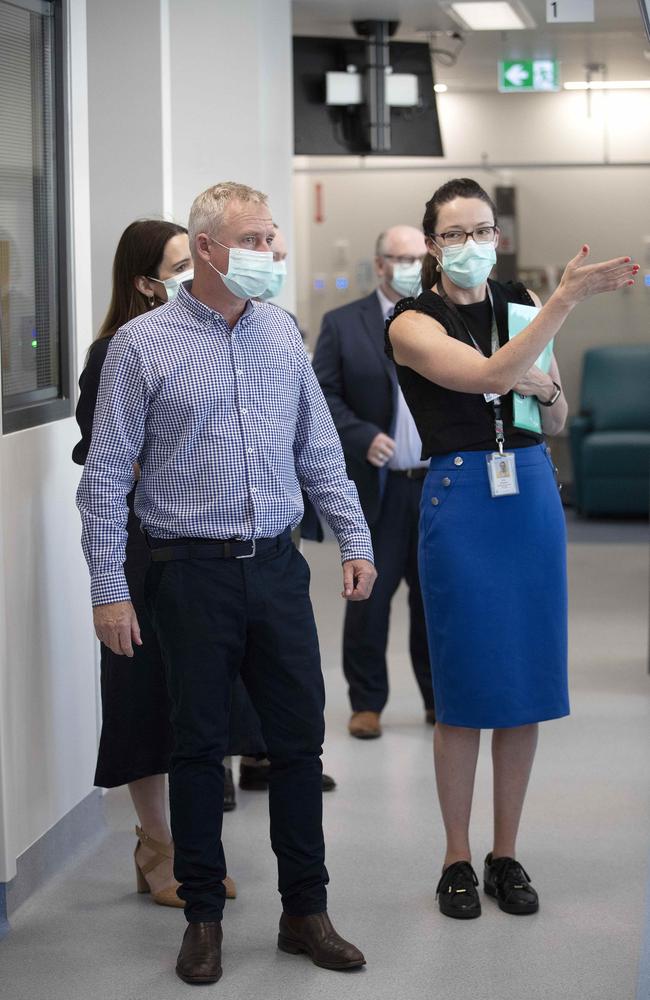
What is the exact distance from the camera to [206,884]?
2.90 metres

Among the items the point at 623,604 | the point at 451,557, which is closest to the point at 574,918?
the point at 451,557

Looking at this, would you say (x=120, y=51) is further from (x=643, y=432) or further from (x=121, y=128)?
(x=643, y=432)

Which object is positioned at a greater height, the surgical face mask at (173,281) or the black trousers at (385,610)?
the surgical face mask at (173,281)

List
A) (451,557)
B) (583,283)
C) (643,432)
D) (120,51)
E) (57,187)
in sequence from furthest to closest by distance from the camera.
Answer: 1. (643,432)
2. (120,51)
3. (57,187)
4. (451,557)
5. (583,283)

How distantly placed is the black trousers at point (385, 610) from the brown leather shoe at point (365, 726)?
28 mm

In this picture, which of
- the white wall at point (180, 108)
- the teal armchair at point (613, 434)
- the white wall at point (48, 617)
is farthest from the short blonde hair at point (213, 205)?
the teal armchair at point (613, 434)

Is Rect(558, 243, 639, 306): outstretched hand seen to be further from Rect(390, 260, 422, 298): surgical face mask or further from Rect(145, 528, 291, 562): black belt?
Rect(390, 260, 422, 298): surgical face mask

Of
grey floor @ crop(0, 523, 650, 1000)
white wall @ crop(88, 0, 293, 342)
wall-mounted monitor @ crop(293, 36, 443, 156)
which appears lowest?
grey floor @ crop(0, 523, 650, 1000)

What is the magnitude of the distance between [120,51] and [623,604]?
394 cm

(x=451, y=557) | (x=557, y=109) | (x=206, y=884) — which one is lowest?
(x=206, y=884)

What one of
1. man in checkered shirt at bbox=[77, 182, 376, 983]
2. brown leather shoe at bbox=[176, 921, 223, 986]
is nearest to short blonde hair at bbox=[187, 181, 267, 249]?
man in checkered shirt at bbox=[77, 182, 376, 983]

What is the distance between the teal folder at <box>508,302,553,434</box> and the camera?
3.10 m

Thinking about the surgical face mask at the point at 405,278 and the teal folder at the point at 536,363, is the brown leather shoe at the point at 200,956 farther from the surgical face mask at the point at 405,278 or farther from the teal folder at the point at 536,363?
the surgical face mask at the point at 405,278

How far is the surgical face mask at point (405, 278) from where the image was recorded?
15.5 feet
